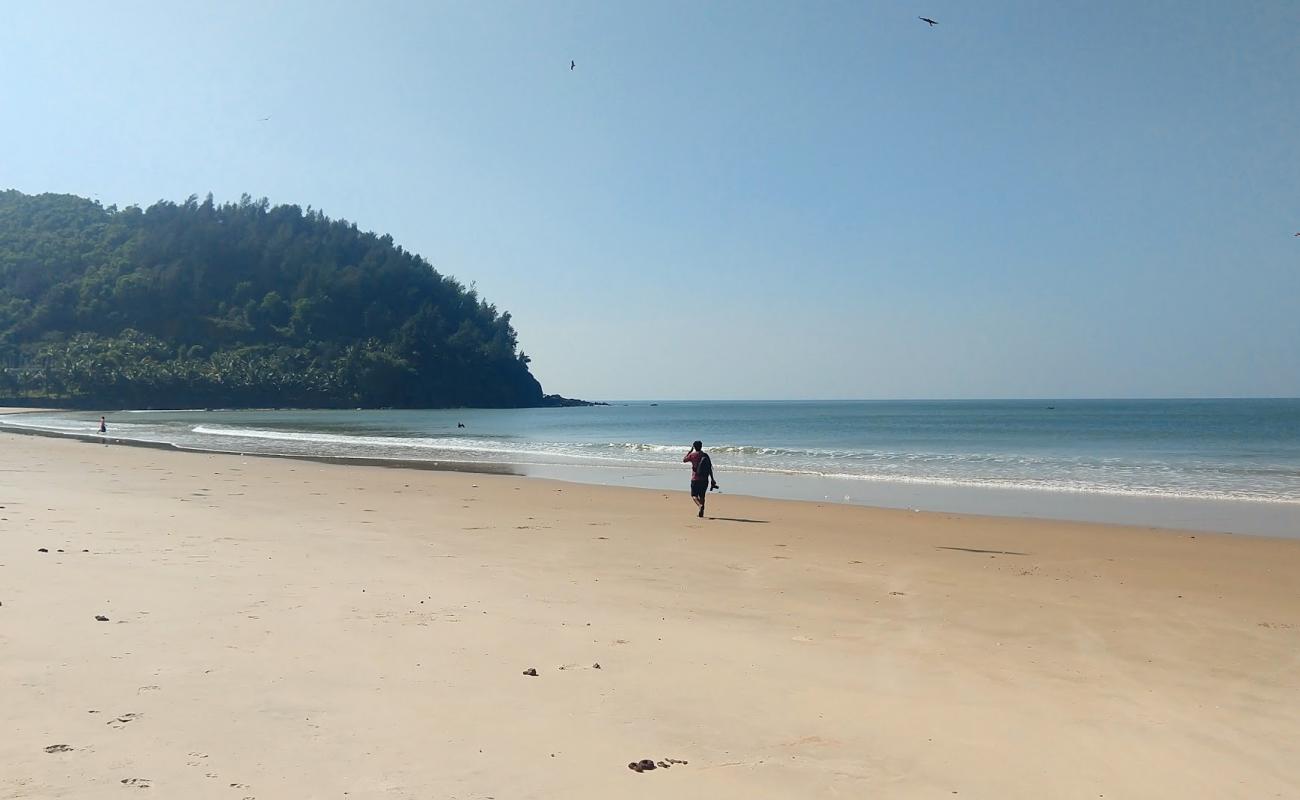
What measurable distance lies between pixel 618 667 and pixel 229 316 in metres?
170

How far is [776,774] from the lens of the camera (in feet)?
14.1

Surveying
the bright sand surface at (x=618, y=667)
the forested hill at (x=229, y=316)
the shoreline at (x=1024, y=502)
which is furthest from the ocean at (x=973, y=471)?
the forested hill at (x=229, y=316)

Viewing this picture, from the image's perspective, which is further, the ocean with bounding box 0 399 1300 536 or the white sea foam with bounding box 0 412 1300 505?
the white sea foam with bounding box 0 412 1300 505

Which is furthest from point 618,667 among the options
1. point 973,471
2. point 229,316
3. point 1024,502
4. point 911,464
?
point 229,316

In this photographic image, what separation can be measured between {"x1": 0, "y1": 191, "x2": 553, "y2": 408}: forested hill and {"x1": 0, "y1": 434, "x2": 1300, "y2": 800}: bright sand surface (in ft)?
430

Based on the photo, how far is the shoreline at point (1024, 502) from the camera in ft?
53.7

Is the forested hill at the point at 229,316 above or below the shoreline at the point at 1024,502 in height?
above

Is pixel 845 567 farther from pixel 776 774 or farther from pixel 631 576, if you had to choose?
pixel 776 774

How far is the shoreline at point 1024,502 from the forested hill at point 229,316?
120 meters

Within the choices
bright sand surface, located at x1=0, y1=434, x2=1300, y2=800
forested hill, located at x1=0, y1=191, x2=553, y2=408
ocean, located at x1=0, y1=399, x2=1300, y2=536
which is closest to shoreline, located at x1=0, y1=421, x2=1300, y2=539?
ocean, located at x1=0, y1=399, x2=1300, y2=536

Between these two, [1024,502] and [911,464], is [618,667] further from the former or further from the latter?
[911,464]

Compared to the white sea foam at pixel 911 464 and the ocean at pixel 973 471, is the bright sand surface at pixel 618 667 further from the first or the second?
the white sea foam at pixel 911 464

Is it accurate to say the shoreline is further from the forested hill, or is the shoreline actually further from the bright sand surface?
the forested hill

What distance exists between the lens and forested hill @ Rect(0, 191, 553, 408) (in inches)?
5113
